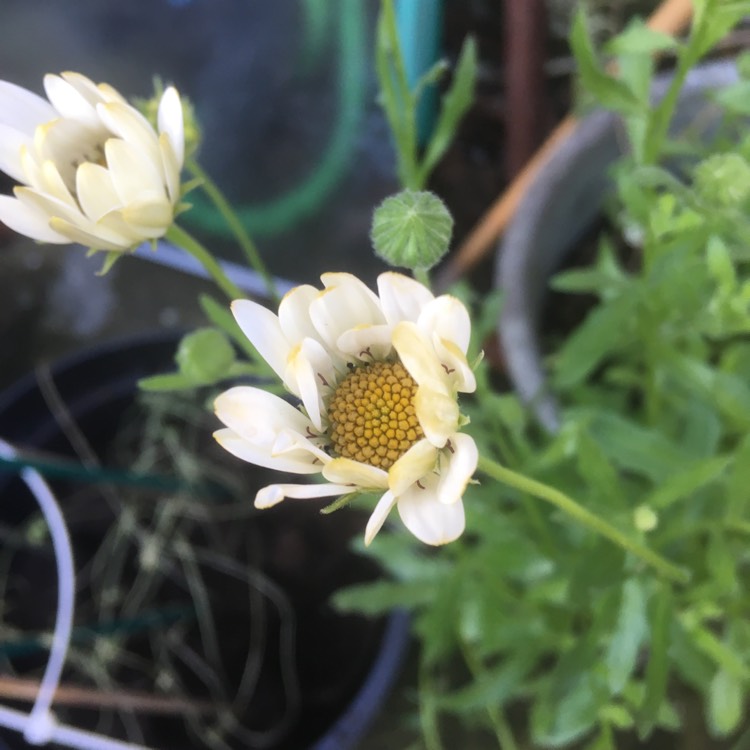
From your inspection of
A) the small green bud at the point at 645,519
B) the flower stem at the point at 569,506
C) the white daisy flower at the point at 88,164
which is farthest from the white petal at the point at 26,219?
the small green bud at the point at 645,519

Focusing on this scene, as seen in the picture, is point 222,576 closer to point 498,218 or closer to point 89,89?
point 498,218

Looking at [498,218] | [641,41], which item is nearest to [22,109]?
[641,41]

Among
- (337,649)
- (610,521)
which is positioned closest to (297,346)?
(610,521)

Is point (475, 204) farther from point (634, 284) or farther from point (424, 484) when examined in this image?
point (424, 484)

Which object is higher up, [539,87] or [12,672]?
[539,87]

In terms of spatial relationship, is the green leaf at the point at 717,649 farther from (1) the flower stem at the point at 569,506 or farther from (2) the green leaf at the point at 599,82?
(2) the green leaf at the point at 599,82

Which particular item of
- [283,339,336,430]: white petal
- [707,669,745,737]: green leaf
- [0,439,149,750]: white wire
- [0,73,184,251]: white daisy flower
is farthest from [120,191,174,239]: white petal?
[707,669,745,737]: green leaf
